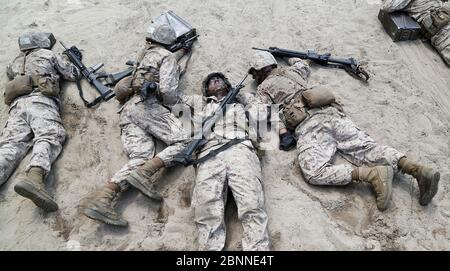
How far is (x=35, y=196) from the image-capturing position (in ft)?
14.2

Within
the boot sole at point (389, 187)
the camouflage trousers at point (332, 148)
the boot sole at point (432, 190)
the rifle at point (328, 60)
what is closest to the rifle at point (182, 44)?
the rifle at point (328, 60)

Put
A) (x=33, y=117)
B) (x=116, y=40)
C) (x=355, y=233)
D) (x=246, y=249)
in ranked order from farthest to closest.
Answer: (x=116, y=40) < (x=33, y=117) < (x=355, y=233) < (x=246, y=249)

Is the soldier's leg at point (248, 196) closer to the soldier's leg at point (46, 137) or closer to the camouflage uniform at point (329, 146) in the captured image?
the camouflage uniform at point (329, 146)

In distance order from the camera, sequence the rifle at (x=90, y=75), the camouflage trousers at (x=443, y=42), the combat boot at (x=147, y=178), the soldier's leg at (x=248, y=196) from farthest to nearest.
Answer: the camouflage trousers at (x=443, y=42) < the rifle at (x=90, y=75) < the combat boot at (x=147, y=178) < the soldier's leg at (x=248, y=196)

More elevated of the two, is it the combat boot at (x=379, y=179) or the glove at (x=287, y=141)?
the combat boot at (x=379, y=179)

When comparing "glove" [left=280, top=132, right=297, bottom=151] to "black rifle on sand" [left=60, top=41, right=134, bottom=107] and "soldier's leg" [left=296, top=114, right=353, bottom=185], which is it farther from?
"black rifle on sand" [left=60, top=41, right=134, bottom=107]

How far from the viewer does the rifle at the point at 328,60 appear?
20.4 ft

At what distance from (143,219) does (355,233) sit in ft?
7.96

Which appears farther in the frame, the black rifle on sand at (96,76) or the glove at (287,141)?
the black rifle on sand at (96,76)

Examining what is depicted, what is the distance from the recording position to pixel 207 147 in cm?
477

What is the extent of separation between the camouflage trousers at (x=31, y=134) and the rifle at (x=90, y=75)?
28.7 inches

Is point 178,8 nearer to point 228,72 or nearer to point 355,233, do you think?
point 228,72

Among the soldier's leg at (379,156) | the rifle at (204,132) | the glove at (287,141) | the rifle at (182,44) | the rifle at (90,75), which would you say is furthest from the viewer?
the rifle at (182,44)

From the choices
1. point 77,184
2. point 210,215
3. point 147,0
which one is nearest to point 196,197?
point 210,215
